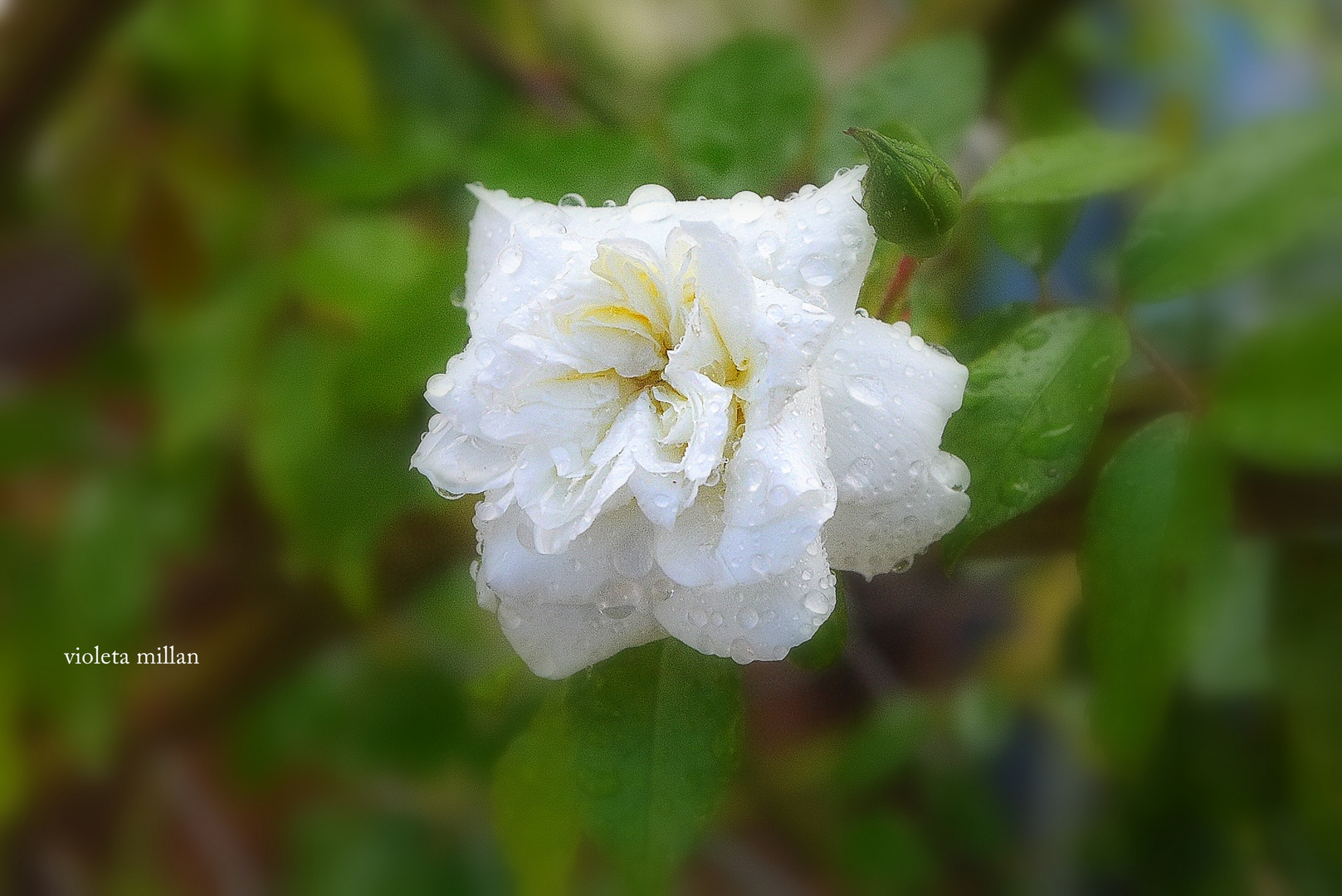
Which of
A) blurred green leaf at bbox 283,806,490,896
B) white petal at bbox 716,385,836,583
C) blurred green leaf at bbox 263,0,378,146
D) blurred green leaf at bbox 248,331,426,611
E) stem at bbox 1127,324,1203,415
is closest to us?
white petal at bbox 716,385,836,583

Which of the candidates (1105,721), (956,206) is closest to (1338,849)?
(1105,721)

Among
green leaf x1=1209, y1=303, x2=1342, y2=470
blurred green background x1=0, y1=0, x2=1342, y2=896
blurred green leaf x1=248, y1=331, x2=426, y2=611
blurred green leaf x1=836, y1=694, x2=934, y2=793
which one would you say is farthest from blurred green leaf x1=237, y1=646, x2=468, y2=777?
green leaf x1=1209, y1=303, x2=1342, y2=470

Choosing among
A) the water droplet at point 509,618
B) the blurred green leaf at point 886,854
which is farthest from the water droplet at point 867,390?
the blurred green leaf at point 886,854

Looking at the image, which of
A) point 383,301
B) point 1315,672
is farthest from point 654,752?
point 1315,672

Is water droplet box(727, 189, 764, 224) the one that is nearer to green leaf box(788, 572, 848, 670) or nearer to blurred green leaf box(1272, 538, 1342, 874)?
green leaf box(788, 572, 848, 670)

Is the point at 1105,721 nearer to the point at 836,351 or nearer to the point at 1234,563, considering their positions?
the point at 836,351

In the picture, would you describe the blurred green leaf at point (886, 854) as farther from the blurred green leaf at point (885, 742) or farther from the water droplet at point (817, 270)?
the water droplet at point (817, 270)
